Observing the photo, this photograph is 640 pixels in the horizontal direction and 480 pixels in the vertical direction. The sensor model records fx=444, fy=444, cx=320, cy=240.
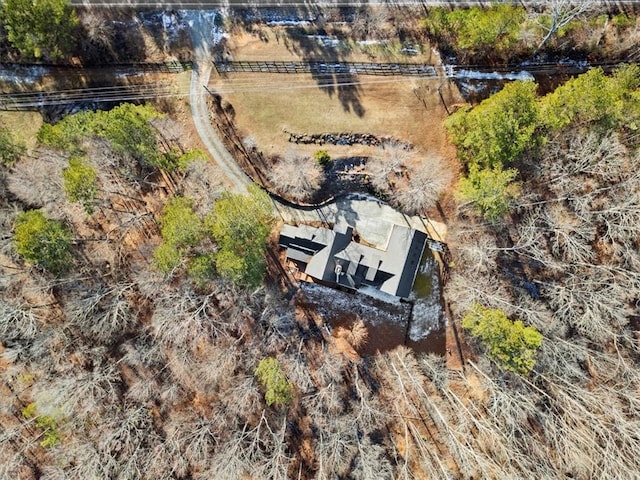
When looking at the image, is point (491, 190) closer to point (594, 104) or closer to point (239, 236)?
point (594, 104)

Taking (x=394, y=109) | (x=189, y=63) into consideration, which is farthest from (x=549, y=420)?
(x=189, y=63)

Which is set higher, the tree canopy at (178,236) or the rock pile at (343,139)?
the rock pile at (343,139)

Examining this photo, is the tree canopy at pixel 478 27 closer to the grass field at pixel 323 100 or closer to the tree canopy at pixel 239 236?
the grass field at pixel 323 100

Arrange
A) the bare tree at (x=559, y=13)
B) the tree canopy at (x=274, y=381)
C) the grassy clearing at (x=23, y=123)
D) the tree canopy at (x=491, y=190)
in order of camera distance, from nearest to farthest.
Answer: the tree canopy at (x=491, y=190)
the bare tree at (x=559, y=13)
the tree canopy at (x=274, y=381)
the grassy clearing at (x=23, y=123)

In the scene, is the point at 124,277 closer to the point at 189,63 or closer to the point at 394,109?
the point at 189,63

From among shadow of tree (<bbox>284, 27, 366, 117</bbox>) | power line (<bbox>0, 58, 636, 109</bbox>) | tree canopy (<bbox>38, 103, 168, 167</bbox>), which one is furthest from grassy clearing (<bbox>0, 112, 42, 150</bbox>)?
shadow of tree (<bbox>284, 27, 366, 117</bbox>)

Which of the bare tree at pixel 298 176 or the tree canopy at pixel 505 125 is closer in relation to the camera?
the tree canopy at pixel 505 125

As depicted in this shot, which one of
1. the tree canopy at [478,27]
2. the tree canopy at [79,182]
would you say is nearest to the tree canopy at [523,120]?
the tree canopy at [478,27]
